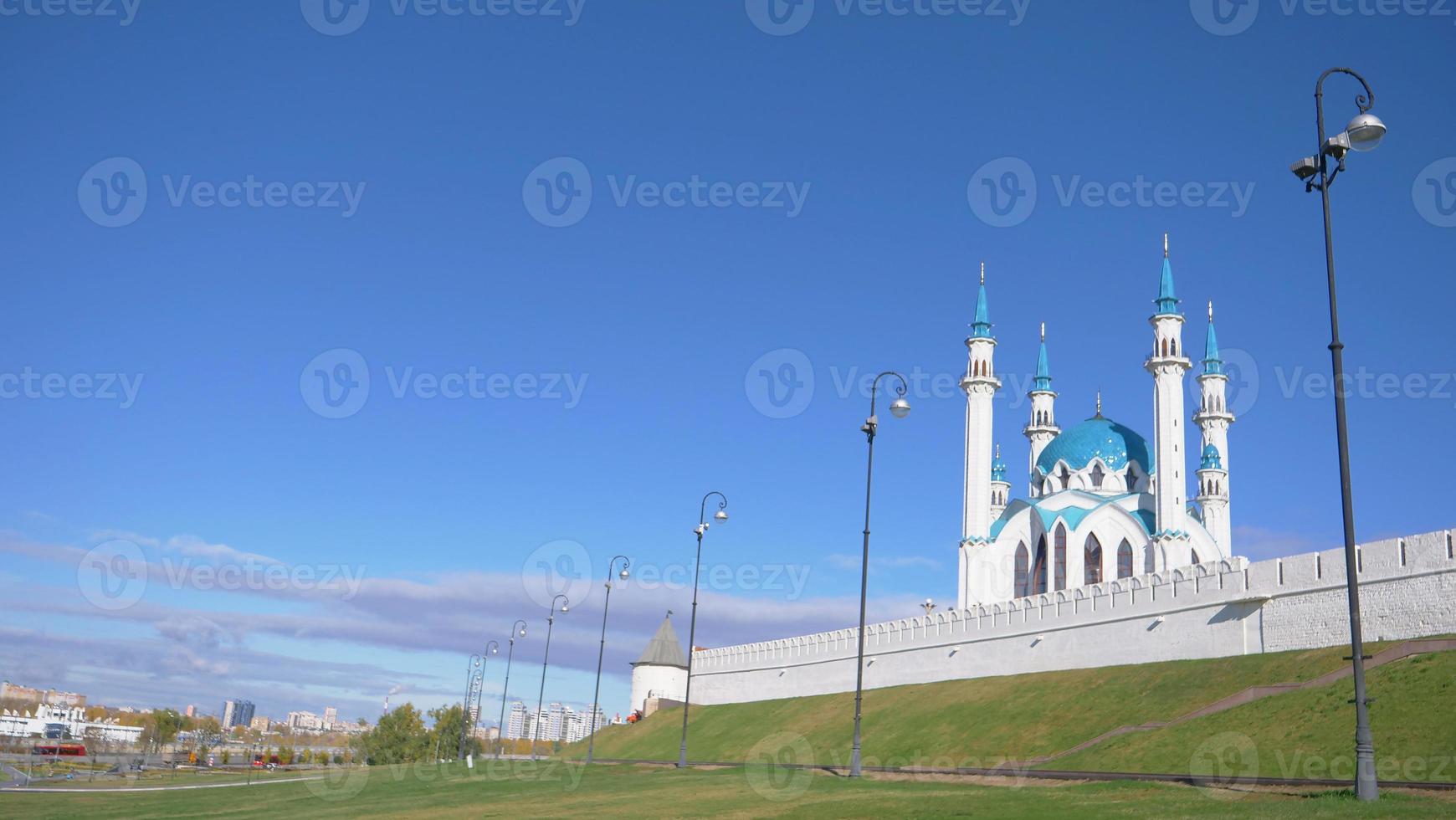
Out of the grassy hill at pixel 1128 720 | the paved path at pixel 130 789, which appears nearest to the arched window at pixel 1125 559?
the grassy hill at pixel 1128 720

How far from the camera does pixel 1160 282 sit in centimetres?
7356

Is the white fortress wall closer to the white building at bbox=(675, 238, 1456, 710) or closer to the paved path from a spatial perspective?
the white building at bbox=(675, 238, 1456, 710)

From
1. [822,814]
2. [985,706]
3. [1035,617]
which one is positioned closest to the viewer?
[822,814]

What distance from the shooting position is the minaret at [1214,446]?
7975 cm

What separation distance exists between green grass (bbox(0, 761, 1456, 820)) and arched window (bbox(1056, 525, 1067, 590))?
137ft

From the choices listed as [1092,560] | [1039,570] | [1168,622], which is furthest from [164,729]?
[1168,622]

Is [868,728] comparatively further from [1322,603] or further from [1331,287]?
[1331,287]

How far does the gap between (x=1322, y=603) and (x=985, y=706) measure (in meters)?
14.9

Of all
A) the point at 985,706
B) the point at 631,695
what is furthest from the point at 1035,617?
the point at 631,695

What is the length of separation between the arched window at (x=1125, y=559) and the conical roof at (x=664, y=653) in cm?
3712

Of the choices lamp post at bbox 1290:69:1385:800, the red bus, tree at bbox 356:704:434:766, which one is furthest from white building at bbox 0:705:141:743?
lamp post at bbox 1290:69:1385:800

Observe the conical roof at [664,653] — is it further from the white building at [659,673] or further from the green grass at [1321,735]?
the green grass at [1321,735]

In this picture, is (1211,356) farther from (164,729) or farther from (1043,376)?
(164,729)

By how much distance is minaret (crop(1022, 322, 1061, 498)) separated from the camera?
93875mm
